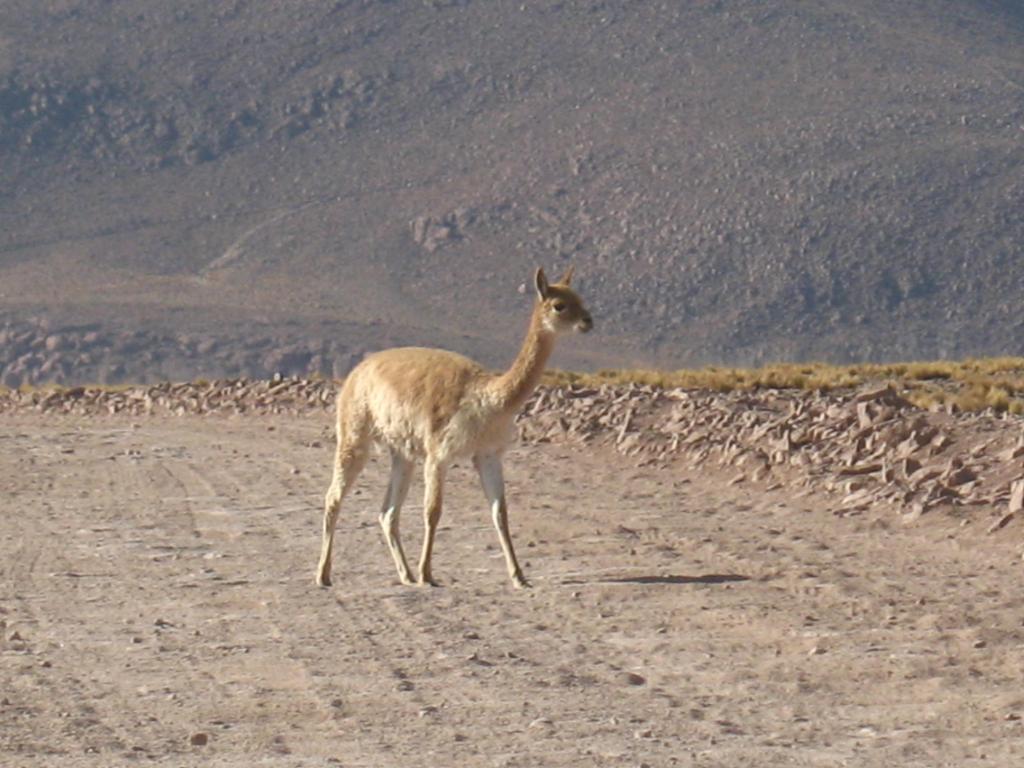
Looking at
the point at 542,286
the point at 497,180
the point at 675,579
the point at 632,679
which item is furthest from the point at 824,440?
the point at 497,180

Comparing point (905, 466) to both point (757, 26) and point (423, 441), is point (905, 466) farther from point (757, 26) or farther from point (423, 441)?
point (757, 26)

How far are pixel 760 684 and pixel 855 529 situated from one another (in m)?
5.27

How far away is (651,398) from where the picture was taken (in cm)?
2181

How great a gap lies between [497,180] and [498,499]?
78.1 meters

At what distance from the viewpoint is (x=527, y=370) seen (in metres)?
12.5

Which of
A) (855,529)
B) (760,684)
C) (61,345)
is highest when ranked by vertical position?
(760,684)

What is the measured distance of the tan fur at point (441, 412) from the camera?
12367 mm

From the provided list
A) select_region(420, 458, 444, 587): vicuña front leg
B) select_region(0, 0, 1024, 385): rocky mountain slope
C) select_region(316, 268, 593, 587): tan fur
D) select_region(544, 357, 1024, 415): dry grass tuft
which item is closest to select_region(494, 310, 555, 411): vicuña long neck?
select_region(316, 268, 593, 587): tan fur

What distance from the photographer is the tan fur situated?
1237cm

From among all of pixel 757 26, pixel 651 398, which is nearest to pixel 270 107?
pixel 757 26

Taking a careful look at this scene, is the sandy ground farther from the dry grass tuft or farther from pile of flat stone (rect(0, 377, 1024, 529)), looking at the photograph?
the dry grass tuft

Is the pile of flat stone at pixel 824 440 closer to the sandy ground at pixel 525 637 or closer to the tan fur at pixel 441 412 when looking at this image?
the sandy ground at pixel 525 637

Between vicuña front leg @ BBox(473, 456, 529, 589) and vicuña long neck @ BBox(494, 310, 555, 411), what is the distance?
39 cm

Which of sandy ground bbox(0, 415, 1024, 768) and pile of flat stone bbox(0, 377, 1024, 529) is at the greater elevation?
sandy ground bbox(0, 415, 1024, 768)
